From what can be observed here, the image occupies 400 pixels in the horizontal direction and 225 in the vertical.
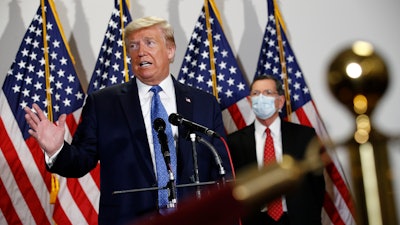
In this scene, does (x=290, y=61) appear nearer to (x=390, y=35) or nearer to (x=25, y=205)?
(x=390, y=35)

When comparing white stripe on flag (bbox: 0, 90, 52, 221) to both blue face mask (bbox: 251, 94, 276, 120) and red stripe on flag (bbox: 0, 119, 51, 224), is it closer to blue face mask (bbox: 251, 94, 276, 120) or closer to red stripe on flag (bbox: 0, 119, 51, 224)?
red stripe on flag (bbox: 0, 119, 51, 224)

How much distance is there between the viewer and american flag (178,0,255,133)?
4.86 m

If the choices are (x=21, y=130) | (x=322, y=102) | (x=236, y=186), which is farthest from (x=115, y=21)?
(x=236, y=186)

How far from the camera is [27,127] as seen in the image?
4.55 m

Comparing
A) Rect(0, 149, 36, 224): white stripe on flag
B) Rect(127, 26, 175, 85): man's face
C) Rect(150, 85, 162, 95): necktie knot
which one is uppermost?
Rect(127, 26, 175, 85): man's face

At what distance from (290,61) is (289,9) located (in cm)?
59

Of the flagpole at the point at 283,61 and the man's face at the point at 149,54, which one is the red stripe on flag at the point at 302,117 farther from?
the man's face at the point at 149,54

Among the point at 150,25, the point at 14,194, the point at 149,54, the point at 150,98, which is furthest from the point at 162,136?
the point at 14,194

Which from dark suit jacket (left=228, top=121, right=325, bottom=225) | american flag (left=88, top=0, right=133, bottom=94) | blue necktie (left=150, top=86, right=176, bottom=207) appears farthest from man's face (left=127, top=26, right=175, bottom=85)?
american flag (left=88, top=0, right=133, bottom=94)

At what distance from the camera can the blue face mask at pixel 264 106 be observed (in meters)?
4.28

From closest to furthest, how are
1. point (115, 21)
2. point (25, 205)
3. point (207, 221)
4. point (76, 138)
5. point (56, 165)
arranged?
point (207, 221)
point (56, 165)
point (76, 138)
point (25, 205)
point (115, 21)

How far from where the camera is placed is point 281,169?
1.11ft

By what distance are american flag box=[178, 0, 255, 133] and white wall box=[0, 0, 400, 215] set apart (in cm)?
26

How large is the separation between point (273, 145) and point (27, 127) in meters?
1.80
